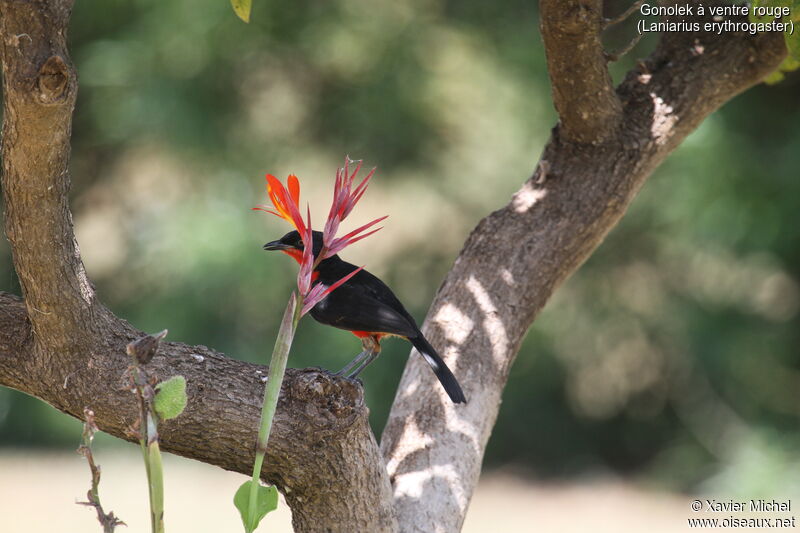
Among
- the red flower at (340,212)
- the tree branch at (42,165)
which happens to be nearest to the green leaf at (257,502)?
the red flower at (340,212)

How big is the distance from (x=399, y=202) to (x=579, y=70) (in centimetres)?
434

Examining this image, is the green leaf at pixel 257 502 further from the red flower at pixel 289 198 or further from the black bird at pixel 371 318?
the black bird at pixel 371 318

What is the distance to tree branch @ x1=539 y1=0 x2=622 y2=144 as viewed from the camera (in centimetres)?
234

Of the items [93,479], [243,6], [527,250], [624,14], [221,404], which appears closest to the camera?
[93,479]

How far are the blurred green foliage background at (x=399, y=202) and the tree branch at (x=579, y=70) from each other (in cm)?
350

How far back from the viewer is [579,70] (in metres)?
2.49

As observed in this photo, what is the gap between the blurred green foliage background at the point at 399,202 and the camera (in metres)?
6.17

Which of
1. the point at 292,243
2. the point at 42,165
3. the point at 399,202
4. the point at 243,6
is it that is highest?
the point at 399,202

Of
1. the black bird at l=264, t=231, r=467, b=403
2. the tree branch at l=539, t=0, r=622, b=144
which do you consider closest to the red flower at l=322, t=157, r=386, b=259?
the black bird at l=264, t=231, r=467, b=403

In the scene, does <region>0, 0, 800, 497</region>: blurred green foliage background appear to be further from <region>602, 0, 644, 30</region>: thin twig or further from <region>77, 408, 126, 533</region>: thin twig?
<region>77, 408, 126, 533</region>: thin twig

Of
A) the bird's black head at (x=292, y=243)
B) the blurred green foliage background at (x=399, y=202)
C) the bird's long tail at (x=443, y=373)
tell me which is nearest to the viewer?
the bird's long tail at (x=443, y=373)

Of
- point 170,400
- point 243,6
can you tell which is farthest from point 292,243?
point 170,400

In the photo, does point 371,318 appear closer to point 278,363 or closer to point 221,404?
point 221,404

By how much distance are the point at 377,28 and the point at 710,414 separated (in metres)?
3.62
